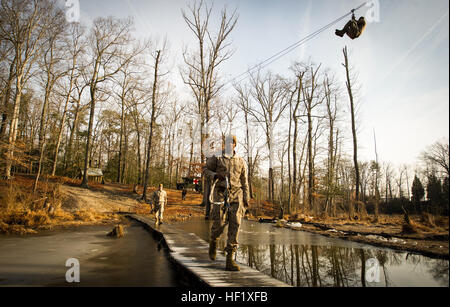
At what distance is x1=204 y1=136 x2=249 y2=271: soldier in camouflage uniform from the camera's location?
4.00 meters

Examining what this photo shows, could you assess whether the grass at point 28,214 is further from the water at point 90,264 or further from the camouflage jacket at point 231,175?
the camouflage jacket at point 231,175

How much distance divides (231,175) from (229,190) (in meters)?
0.26

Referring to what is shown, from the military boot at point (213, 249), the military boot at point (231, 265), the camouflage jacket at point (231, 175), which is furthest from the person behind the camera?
the military boot at point (213, 249)

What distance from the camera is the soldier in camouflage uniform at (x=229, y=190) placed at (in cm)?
400

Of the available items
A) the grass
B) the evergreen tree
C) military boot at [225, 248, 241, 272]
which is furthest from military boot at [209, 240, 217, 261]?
the grass

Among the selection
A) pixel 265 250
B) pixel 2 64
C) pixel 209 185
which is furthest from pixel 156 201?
pixel 2 64

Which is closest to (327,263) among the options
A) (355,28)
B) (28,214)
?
(355,28)

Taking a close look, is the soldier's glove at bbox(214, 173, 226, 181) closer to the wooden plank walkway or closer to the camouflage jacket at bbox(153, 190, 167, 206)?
the wooden plank walkway

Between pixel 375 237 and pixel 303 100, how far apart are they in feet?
66.9

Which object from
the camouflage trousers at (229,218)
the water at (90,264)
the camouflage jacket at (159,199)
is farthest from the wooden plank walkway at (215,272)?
the camouflage jacket at (159,199)

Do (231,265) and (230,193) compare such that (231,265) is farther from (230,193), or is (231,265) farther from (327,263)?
(327,263)

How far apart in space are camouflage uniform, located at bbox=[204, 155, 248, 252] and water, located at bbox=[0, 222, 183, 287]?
1.04 meters

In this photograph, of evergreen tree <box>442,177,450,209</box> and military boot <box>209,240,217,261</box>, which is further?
military boot <box>209,240,217,261</box>

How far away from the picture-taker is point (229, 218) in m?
4.02
